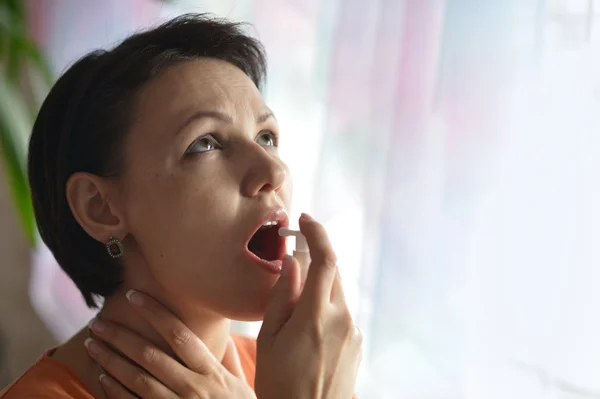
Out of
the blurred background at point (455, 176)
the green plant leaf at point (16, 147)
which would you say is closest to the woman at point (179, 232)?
the blurred background at point (455, 176)

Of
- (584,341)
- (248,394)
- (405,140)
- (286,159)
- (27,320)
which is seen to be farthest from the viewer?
(27,320)

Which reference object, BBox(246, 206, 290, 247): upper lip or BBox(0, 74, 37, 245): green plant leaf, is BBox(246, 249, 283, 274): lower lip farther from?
BBox(0, 74, 37, 245): green plant leaf

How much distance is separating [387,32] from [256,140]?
319 mm

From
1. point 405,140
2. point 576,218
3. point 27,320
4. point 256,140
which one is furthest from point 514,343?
point 27,320

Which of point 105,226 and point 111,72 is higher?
point 111,72

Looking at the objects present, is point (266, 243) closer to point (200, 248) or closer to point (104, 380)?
point (200, 248)

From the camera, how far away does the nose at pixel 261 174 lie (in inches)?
36.1

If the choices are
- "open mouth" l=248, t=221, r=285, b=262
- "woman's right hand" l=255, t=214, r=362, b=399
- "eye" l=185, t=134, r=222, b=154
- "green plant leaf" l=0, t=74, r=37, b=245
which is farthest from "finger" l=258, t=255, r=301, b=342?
"green plant leaf" l=0, t=74, r=37, b=245

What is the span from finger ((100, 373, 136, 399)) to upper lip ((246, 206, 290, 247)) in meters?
0.28

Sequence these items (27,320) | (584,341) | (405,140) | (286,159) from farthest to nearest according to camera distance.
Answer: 1. (27,320)
2. (286,159)
3. (405,140)
4. (584,341)

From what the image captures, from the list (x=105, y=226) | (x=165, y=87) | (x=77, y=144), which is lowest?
(x=105, y=226)

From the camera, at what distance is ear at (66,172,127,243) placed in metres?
0.98

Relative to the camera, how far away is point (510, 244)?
92cm

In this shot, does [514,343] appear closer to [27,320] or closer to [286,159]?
[286,159]
